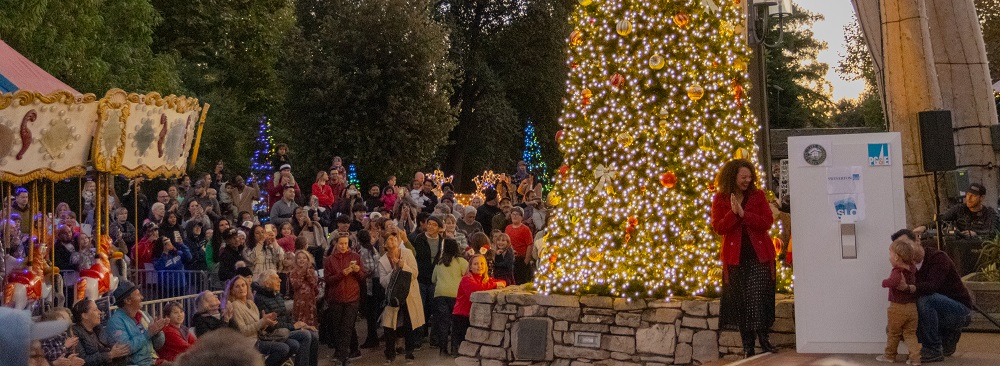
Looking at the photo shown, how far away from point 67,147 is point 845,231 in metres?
8.26

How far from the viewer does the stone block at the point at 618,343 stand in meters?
12.0

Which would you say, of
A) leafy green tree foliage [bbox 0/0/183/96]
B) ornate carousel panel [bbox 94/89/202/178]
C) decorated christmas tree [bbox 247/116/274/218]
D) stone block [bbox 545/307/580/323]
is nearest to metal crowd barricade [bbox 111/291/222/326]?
ornate carousel panel [bbox 94/89/202/178]

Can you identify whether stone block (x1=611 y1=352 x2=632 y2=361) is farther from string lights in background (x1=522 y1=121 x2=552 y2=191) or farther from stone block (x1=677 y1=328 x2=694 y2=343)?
string lights in background (x1=522 y1=121 x2=552 y2=191)

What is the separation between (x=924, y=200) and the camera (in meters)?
16.8

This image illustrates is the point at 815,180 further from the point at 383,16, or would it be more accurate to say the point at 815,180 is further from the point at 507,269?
the point at 383,16

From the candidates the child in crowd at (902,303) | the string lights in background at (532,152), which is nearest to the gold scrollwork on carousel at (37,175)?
the child in crowd at (902,303)

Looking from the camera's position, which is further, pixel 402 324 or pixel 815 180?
pixel 402 324

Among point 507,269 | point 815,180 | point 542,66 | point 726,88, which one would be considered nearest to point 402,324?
point 507,269

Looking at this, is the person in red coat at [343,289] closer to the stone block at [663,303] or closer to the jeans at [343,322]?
the jeans at [343,322]

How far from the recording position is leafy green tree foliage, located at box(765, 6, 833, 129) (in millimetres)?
38094

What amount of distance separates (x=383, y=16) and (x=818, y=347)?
19938 millimetres

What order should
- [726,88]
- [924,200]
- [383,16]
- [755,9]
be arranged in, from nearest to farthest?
[726,88], [755,9], [924,200], [383,16]

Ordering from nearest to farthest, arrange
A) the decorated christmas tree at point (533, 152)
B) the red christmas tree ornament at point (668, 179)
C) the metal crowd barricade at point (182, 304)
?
1. the red christmas tree ornament at point (668, 179)
2. the metal crowd barricade at point (182, 304)
3. the decorated christmas tree at point (533, 152)

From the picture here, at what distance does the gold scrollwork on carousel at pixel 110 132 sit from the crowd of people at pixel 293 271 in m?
1.10
